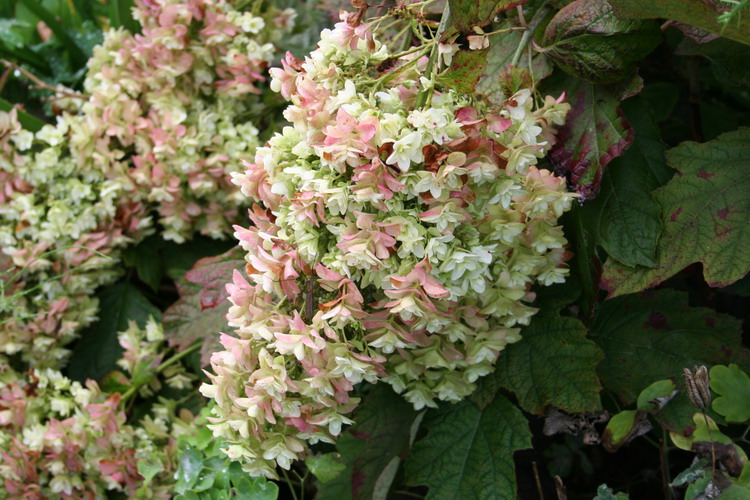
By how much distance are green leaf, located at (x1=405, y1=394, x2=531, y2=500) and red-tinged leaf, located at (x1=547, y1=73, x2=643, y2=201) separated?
369mm

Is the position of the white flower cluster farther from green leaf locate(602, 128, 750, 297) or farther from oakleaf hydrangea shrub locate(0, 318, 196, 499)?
green leaf locate(602, 128, 750, 297)

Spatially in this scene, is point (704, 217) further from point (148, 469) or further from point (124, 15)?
point (124, 15)

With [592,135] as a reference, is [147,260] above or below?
below

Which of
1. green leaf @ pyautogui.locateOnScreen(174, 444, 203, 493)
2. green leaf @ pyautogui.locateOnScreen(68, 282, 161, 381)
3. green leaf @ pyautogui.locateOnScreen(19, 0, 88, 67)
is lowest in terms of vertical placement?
green leaf @ pyautogui.locateOnScreen(68, 282, 161, 381)

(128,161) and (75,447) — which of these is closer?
(75,447)

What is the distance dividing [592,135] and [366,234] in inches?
16.0

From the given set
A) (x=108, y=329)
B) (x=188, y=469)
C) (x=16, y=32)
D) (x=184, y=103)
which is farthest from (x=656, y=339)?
(x=16, y=32)

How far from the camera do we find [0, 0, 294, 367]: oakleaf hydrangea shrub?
5.02 ft

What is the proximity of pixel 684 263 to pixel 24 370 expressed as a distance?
1.39m

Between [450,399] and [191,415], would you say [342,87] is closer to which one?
[450,399]

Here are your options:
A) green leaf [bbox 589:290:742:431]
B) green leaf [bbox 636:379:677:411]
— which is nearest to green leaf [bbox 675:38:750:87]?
green leaf [bbox 589:290:742:431]

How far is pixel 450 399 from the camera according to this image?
3.69ft

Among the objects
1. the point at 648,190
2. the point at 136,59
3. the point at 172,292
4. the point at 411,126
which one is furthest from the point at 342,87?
the point at 172,292

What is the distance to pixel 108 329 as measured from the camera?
169 centimetres
